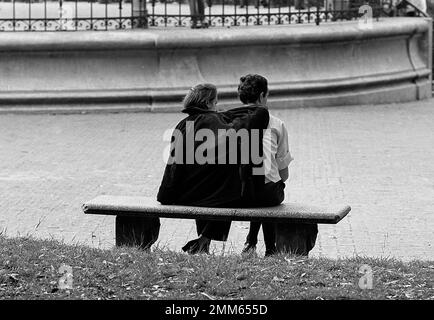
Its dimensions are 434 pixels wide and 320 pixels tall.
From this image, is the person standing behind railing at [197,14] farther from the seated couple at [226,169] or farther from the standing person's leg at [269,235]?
the standing person's leg at [269,235]

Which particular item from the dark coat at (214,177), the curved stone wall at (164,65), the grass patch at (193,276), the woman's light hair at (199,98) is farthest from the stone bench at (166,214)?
the curved stone wall at (164,65)

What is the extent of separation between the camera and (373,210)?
1045 cm

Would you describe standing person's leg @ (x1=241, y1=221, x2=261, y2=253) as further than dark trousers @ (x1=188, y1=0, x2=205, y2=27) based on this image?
No

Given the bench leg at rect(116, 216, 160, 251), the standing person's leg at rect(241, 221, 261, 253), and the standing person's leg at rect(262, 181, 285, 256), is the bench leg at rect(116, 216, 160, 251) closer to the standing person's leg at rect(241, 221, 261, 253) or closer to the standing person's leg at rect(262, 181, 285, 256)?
the standing person's leg at rect(241, 221, 261, 253)

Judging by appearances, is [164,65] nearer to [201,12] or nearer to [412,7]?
[201,12]

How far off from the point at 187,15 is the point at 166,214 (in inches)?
343

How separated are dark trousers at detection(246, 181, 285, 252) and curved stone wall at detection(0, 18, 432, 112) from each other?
7355 millimetres

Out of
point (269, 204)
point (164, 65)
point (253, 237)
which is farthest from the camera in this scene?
point (164, 65)

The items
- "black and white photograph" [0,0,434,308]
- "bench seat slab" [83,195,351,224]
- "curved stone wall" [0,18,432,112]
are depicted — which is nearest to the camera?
"black and white photograph" [0,0,434,308]

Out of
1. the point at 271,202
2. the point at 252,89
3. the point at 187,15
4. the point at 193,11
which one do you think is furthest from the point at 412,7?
the point at 271,202

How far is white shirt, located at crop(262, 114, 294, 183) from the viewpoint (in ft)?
27.8

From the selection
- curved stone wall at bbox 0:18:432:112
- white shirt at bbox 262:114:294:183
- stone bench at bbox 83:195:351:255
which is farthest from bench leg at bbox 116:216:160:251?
curved stone wall at bbox 0:18:432:112

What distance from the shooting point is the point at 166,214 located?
8.27m

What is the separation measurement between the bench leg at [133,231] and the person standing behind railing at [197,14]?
8389mm
